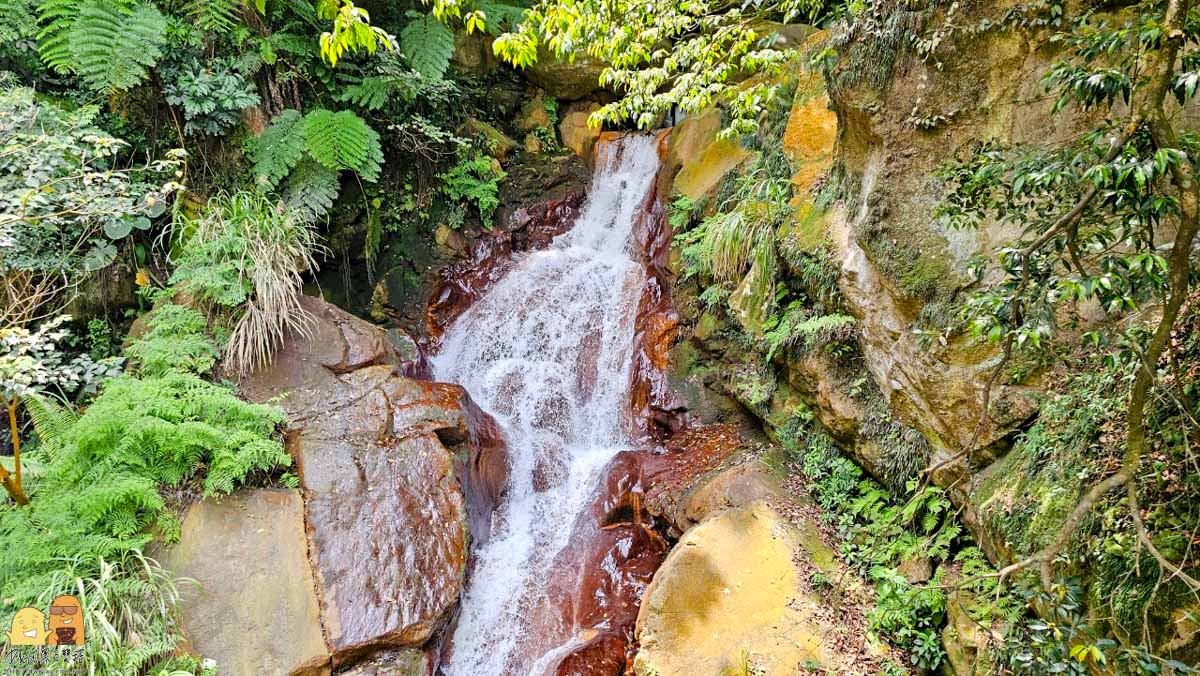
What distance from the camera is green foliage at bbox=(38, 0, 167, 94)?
15.2 feet

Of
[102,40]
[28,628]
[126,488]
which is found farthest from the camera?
[102,40]

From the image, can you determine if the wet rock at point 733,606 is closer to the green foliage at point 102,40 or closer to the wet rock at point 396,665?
the wet rock at point 396,665

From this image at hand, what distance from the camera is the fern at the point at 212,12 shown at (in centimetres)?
538

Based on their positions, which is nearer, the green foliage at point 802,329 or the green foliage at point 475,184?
the green foliage at point 802,329

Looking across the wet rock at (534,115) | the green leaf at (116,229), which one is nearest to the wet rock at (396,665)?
→ the green leaf at (116,229)

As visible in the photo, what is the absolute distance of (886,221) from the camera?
3812 millimetres

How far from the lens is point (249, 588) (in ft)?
12.1

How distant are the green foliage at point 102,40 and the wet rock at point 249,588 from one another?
3.77 meters

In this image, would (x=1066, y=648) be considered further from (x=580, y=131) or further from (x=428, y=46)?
(x=580, y=131)

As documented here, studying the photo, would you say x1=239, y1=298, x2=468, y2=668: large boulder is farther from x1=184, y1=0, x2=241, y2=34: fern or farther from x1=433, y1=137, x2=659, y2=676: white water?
x1=184, y1=0, x2=241, y2=34: fern

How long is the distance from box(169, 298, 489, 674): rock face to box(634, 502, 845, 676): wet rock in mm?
1618

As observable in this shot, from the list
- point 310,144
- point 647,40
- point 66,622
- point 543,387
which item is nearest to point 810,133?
point 647,40

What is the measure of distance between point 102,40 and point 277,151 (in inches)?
58.7

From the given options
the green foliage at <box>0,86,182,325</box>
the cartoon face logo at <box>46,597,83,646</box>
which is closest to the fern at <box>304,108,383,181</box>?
the green foliage at <box>0,86,182,325</box>
